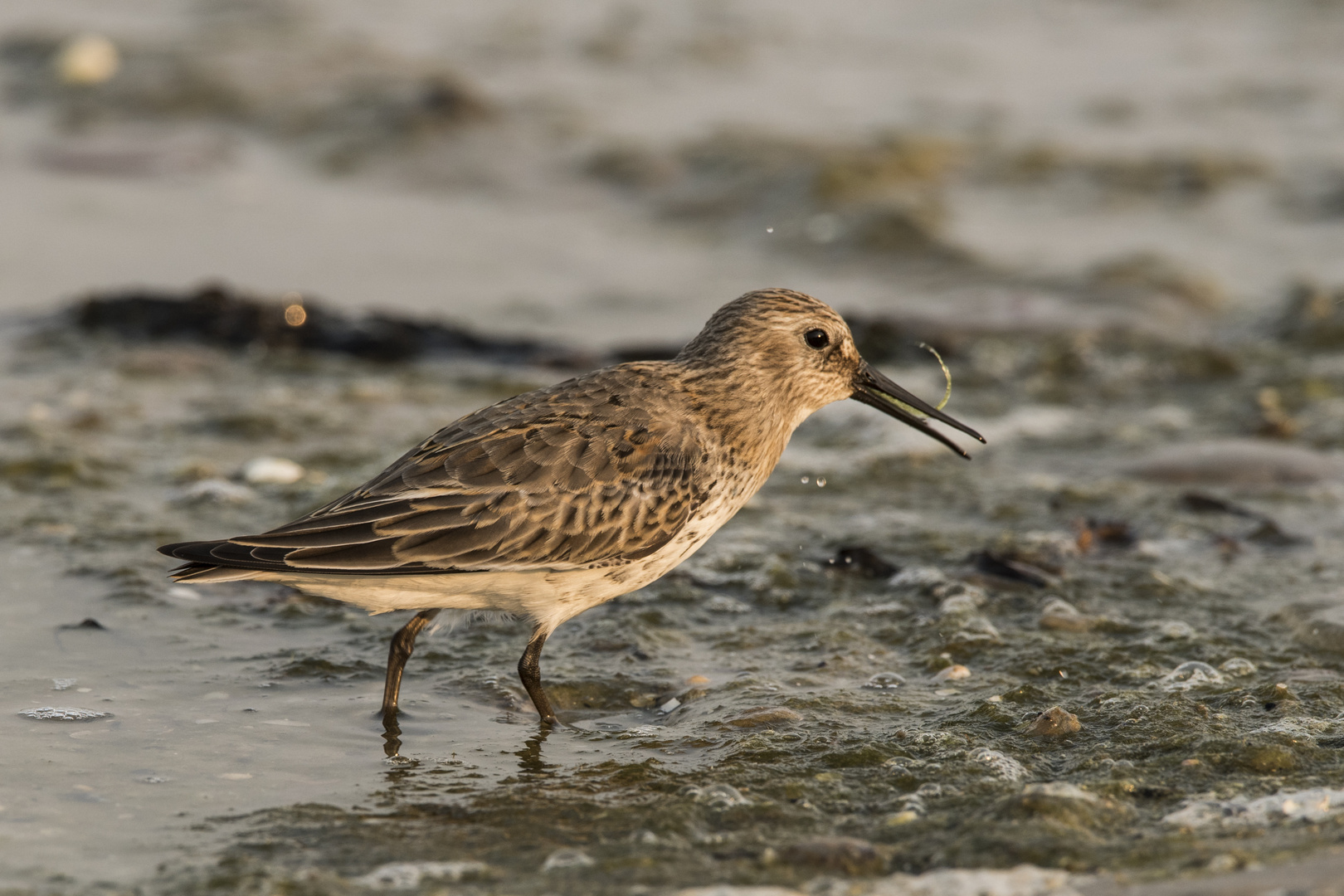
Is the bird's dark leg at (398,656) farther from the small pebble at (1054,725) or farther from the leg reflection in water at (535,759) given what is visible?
the small pebble at (1054,725)

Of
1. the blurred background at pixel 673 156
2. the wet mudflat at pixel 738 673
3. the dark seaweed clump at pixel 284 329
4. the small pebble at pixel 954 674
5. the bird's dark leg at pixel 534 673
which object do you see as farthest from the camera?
the blurred background at pixel 673 156

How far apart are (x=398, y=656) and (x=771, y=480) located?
3006 mm

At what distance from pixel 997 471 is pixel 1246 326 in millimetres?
3049

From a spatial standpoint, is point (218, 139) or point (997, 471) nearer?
point (997, 471)

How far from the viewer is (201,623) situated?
6137mm

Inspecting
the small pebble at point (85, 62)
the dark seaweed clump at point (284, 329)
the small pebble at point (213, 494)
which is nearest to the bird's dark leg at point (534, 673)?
the small pebble at point (213, 494)

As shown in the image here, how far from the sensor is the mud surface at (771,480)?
4.60 meters

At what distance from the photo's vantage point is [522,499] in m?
5.33

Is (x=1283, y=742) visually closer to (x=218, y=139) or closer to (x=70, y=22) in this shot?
(x=218, y=139)

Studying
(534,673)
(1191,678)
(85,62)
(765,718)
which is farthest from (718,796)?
(85,62)

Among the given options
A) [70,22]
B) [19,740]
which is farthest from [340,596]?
[70,22]

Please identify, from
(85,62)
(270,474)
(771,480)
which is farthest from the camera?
(85,62)

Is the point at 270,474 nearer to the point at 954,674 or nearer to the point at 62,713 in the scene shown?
the point at 62,713

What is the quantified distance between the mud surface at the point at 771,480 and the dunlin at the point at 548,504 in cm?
49
